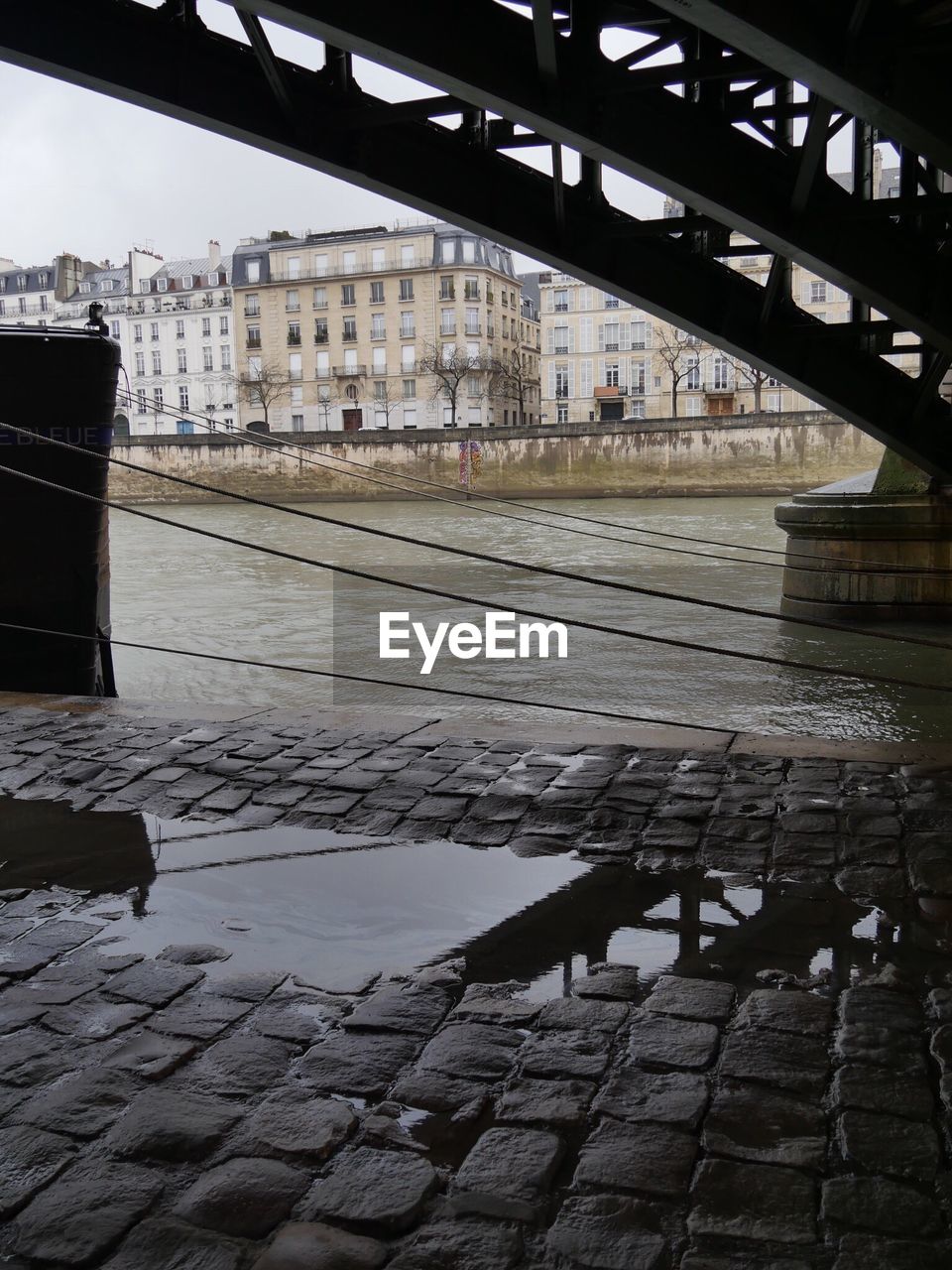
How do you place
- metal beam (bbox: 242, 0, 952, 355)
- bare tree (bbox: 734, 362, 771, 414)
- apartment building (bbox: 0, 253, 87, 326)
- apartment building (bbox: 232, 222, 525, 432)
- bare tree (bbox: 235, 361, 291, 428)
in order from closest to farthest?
metal beam (bbox: 242, 0, 952, 355) → bare tree (bbox: 734, 362, 771, 414) → apartment building (bbox: 232, 222, 525, 432) → bare tree (bbox: 235, 361, 291, 428) → apartment building (bbox: 0, 253, 87, 326)

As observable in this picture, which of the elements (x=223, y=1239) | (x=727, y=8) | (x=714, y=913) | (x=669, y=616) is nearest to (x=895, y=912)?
(x=714, y=913)

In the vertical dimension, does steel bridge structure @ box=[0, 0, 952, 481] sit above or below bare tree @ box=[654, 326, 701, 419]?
below

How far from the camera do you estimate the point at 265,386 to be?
7238 centimetres

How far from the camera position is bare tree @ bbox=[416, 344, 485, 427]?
67000 mm

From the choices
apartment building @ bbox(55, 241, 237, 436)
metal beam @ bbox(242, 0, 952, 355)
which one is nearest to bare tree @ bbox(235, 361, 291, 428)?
apartment building @ bbox(55, 241, 237, 436)

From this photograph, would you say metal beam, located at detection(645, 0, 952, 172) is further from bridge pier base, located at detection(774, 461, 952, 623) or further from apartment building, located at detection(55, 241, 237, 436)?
apartment building, located at detection(55, 241, 237, 436)

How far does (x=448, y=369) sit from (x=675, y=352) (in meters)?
13.1

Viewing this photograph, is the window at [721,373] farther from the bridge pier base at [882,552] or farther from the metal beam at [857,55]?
the metal beam at [857,55]

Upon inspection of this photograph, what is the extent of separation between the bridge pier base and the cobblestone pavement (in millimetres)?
8567

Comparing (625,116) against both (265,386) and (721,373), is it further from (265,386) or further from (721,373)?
(265,386)

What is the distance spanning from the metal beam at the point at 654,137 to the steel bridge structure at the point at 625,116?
14 mm

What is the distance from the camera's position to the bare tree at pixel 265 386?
72.1 meters

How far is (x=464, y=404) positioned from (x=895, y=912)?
2677 inches

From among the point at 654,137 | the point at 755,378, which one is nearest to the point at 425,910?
the point at 654,137
